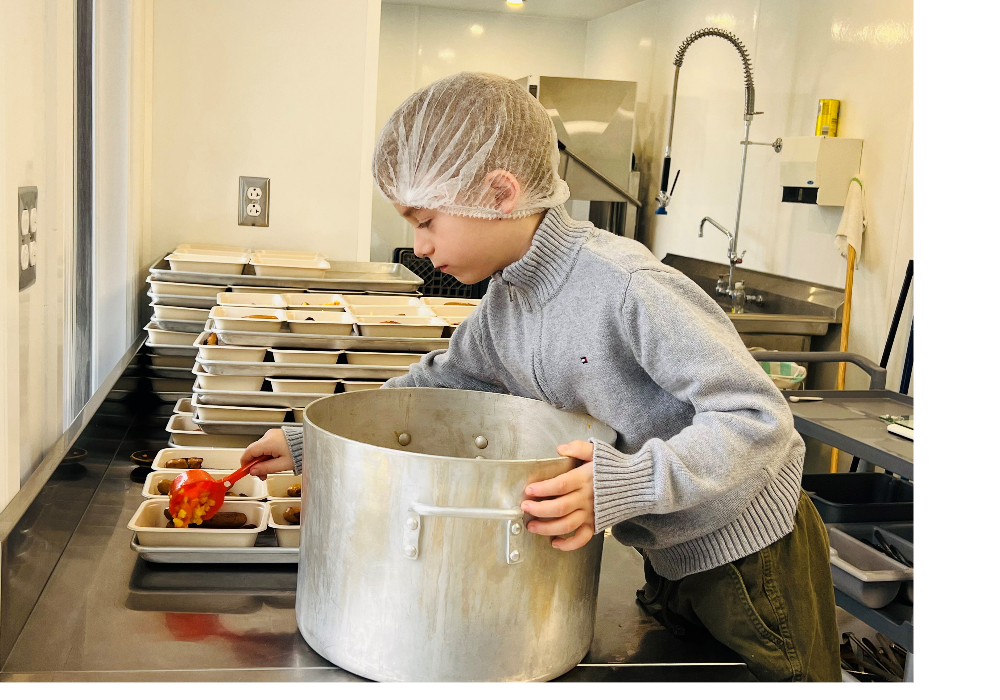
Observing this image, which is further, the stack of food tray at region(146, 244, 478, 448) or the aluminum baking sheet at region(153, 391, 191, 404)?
the aluminum baking sheet at region(153, 391, 191, 404)

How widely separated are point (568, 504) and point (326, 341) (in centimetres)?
88

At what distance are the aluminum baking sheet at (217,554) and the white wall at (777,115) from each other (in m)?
2.48

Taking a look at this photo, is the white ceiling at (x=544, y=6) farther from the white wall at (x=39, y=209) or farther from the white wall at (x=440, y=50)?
the white wall at (x=39, y=209)

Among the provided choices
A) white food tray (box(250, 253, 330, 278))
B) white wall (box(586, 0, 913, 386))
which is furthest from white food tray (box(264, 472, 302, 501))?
white wall (box(586, 0, 913, 386))

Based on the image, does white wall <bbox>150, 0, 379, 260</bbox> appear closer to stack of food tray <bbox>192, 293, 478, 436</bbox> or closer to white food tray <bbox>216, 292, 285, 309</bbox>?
white food tray <bbox>216, 292, 285, 309</bbox>

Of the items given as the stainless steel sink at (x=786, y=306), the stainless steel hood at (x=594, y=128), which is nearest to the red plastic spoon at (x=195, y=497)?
the stainless steel sink at (x=786, y=306)

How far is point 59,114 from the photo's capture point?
125 cm

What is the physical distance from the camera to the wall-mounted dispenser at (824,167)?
3.09 metres

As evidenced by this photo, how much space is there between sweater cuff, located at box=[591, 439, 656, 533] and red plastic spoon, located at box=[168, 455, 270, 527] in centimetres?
52

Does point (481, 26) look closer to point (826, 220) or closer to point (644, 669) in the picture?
point (826, 220)

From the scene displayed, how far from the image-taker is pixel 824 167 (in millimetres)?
3105

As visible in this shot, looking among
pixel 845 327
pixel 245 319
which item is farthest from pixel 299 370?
pixel 845 327

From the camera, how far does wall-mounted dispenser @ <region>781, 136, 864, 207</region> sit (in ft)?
10.2
